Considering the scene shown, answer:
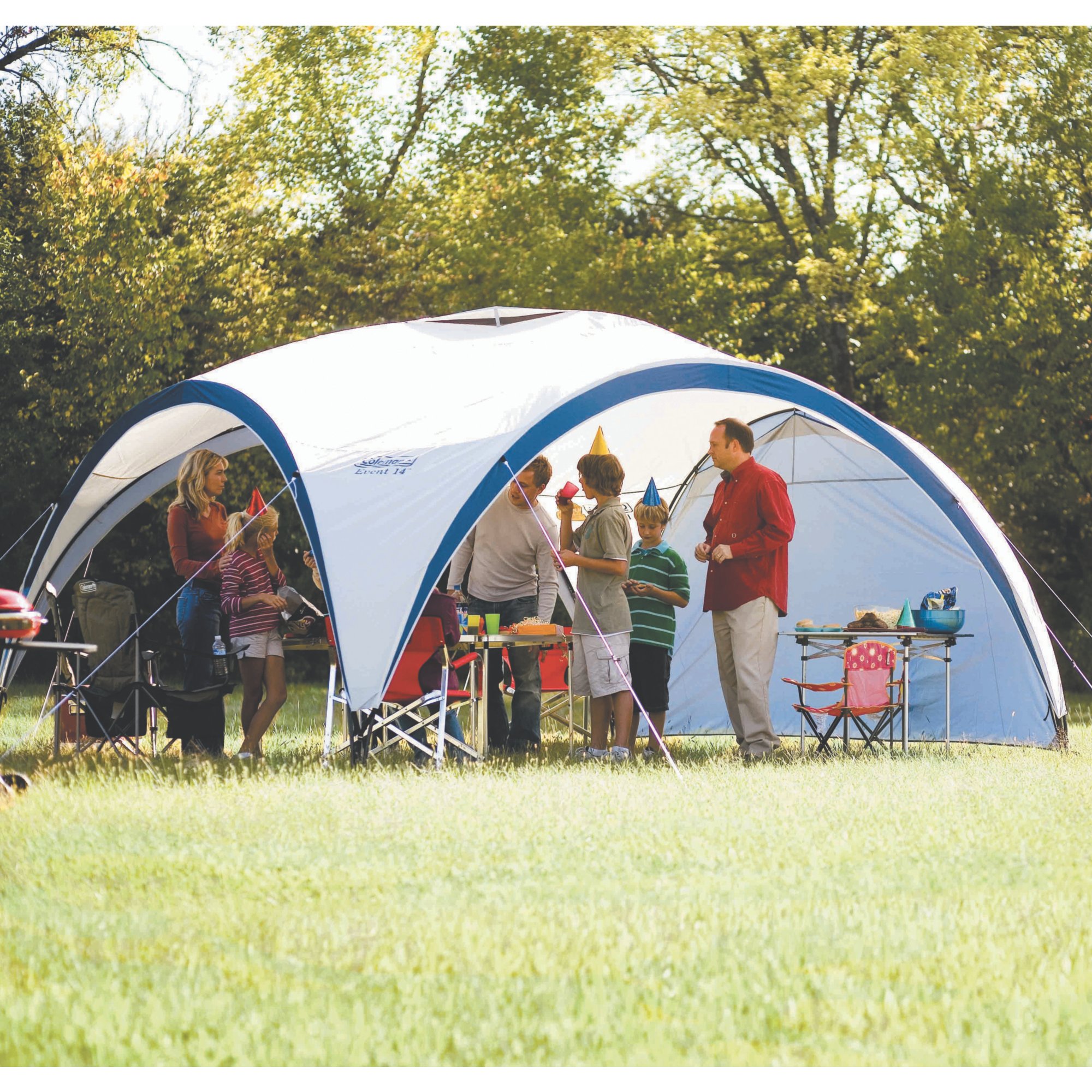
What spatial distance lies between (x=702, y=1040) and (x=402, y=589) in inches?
156

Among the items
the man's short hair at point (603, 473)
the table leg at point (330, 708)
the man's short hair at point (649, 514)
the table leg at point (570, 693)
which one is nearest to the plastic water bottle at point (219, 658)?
the table leg at point (330, 708)

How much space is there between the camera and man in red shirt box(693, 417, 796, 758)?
7559 millimetres

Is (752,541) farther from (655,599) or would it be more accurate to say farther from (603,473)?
(603,473)

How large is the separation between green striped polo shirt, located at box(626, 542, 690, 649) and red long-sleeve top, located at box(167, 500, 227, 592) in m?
2.17

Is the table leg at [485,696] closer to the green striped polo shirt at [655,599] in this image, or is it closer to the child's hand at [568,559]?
the child's hand at [568,559]

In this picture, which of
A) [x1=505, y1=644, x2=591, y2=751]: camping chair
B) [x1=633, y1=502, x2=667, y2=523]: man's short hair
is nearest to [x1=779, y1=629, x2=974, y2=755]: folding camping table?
[x1=633, y1=502, x2=667, y2=523]: man's short hair

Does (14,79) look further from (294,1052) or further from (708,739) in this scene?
(294,1052)

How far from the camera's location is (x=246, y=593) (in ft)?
24.6

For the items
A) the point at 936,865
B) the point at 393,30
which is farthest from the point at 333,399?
the point at 393,30

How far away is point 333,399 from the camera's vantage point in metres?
7.82

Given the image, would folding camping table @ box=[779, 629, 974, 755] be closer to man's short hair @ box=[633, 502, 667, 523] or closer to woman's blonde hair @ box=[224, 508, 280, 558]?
man's short hair @ box=[633, 502, 667, 523]

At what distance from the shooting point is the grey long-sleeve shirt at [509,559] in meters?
8.06

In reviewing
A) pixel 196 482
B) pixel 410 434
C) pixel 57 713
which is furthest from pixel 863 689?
pixel 57 713

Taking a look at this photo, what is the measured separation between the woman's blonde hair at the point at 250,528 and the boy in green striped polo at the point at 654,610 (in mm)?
1851
